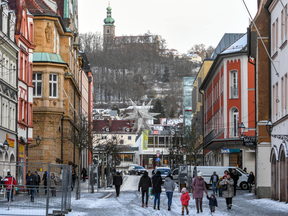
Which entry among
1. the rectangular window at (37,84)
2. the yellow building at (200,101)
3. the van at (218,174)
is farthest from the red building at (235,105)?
the yellow building at (200,101)

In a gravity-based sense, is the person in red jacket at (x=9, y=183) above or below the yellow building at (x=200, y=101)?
below

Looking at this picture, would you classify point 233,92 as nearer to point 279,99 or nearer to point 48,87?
point 48,87

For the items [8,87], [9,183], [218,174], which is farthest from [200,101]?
[9,183]

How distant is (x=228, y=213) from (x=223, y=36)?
55.9 m

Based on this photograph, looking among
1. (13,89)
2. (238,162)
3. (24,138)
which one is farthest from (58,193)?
(238,162)

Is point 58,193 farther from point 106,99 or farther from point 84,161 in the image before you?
point 106,99

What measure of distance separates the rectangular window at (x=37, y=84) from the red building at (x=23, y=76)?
28.0 feet

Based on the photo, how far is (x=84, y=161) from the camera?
75.8m

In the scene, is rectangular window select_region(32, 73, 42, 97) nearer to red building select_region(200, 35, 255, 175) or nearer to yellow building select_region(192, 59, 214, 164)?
red building select_region(200, 35, 255, 175)

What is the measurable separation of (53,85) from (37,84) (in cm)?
145

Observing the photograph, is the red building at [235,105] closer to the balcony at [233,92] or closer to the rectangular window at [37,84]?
the balcony at [233,92]

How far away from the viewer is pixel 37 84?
51875 millimetres

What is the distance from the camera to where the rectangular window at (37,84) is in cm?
5172

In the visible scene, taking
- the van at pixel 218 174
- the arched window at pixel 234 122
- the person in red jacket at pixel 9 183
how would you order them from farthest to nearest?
the arched window at pixel 234 122 → the van at pixel 218 174 → the person in red jacket at pixel 9 183
